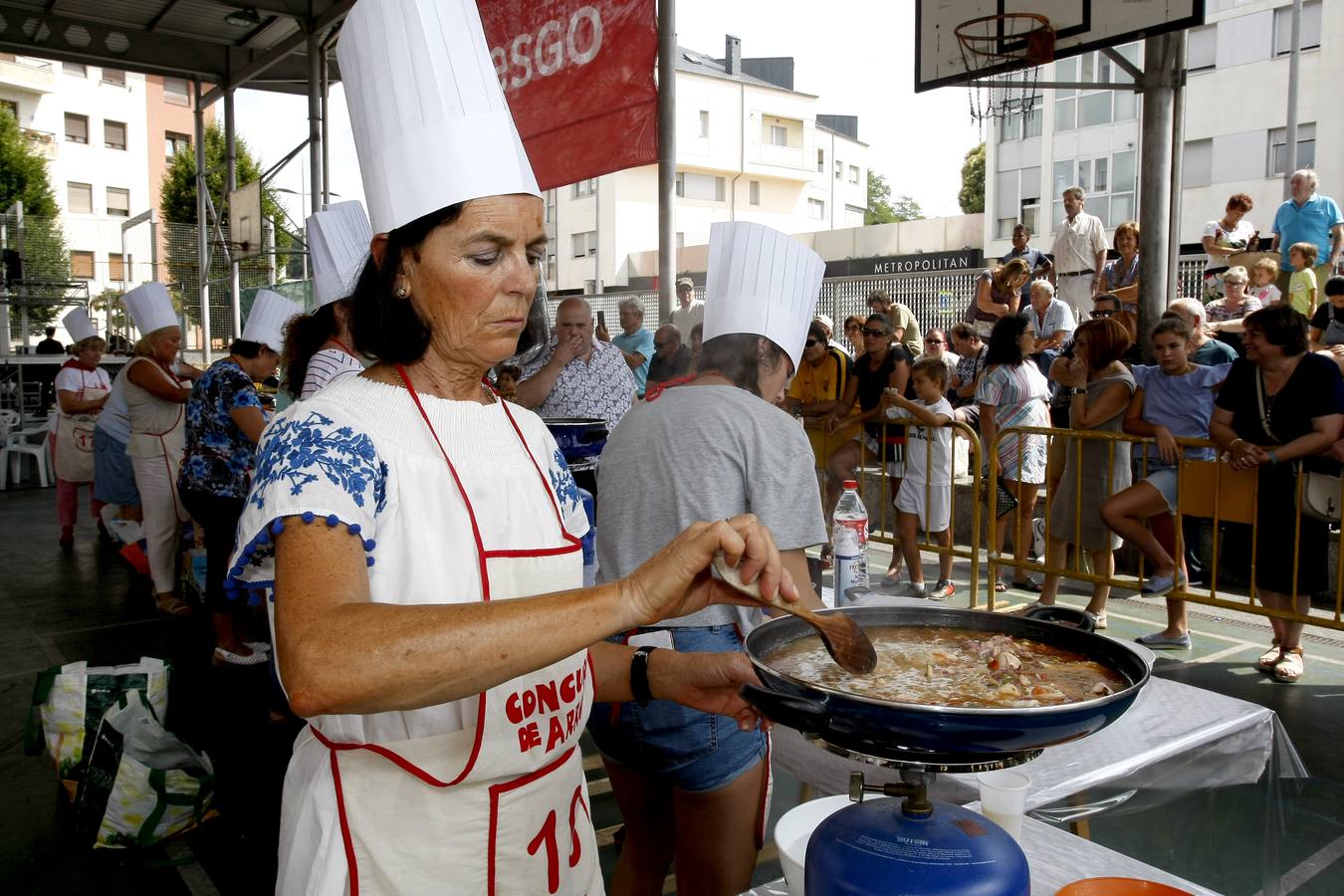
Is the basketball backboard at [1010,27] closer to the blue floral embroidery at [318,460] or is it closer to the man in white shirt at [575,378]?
the man in white shirt at [575,378]

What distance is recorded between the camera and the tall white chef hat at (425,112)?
145 cm

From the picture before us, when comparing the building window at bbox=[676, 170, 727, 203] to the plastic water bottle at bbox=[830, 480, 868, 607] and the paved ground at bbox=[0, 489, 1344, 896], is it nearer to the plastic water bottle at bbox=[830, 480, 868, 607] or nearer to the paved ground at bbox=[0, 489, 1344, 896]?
the paved ground at bbox=[0, 489, 1344, 896]

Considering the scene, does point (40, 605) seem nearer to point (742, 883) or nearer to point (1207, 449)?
point (742, 883)

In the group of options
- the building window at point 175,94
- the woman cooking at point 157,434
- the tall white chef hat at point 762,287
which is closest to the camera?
the tall white chef hat at point 762,287

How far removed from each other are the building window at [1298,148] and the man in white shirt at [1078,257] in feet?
58.6

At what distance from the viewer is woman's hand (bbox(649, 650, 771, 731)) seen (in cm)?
172

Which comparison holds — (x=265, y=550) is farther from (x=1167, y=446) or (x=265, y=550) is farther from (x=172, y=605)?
(x=172, y=605)

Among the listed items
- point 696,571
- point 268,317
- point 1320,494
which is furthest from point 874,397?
point 696,571

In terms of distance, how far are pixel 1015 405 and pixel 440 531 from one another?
21.5 feet

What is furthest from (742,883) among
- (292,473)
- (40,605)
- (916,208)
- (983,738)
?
(916,208)

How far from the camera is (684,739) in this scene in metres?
2.31

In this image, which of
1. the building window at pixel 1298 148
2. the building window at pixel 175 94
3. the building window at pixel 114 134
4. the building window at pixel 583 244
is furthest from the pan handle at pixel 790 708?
the building window at pixel 175 94

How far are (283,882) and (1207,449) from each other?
6.06 m

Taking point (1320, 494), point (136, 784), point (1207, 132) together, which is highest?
point (1207, 132)
